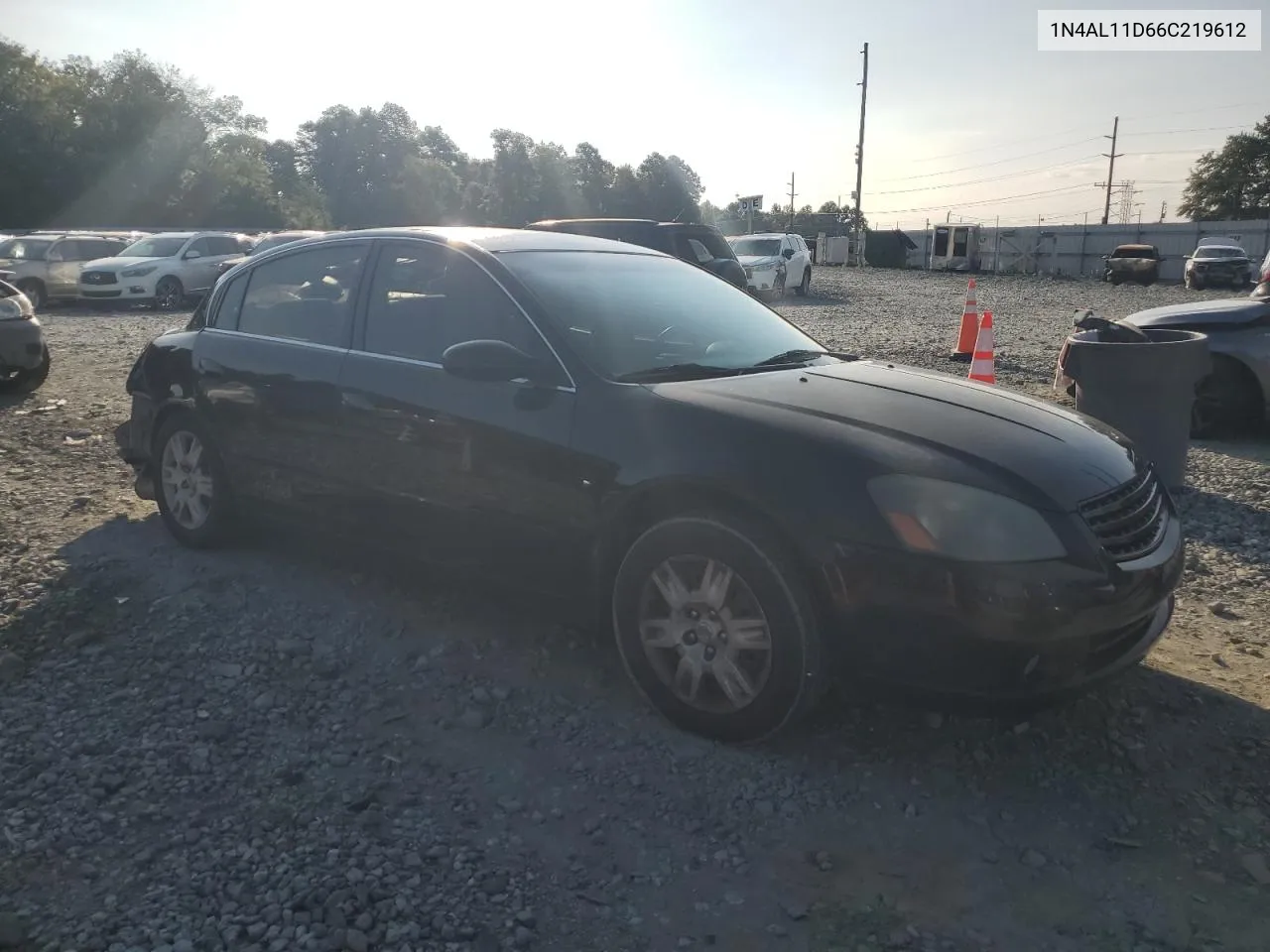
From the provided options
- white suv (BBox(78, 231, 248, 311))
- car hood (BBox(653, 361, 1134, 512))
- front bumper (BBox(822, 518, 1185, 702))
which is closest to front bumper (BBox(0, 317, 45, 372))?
car hood (BBox(653, 361, 1134, 512))

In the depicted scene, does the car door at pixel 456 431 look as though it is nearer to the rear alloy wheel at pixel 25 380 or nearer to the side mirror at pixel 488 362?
the side mirror at pixel 488 362

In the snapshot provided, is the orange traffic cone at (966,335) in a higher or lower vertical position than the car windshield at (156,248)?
lower

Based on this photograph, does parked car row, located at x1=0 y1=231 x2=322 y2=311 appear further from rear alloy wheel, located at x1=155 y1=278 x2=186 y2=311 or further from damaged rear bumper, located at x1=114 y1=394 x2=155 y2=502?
damaged rear bumper, located at x1=114 y1=394 x2=155 y2=502

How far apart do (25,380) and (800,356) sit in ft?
29.3

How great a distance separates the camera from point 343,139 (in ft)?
320

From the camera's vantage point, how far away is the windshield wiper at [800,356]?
170 inches

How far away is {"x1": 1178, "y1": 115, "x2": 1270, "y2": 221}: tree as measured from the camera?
225ft

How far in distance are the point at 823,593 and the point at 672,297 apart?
1.85 m

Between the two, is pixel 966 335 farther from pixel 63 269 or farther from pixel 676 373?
pixel 63 269

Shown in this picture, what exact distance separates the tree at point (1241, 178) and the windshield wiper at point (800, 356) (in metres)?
74.7

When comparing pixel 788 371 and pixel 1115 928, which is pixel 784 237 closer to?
pixel 788 371

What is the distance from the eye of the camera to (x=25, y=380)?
10367mm

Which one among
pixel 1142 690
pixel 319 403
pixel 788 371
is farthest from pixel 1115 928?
pixel 319 403

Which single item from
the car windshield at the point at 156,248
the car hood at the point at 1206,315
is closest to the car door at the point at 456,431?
the car hood at the point at 1206,315
